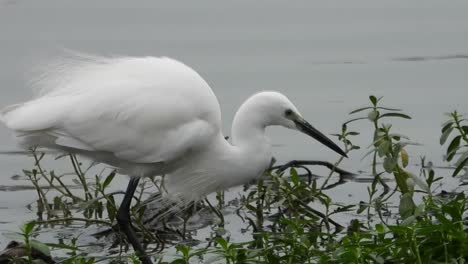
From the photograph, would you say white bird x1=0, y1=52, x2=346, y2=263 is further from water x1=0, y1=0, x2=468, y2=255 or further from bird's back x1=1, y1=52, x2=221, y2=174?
water x1=0, y1=0, x2=468, y2=255

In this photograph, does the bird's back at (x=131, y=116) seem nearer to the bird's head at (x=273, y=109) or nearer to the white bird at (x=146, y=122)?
the white bird at (x=146, y=122)

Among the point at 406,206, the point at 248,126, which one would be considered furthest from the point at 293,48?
the point at 406,206

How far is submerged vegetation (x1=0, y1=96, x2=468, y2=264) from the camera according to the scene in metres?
4.39

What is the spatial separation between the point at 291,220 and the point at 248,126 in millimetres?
973

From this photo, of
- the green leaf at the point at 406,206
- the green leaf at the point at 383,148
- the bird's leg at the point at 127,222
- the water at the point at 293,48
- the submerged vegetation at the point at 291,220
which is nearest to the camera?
the submerged vegetation at the point at 291,220

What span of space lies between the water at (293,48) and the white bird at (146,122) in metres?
1.51

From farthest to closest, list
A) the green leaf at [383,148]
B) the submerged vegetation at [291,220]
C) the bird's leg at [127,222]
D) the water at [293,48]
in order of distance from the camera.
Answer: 1. the water at [293,48]
2. the bird's leg at [127,222]
3. the green leaf at [383,148]
4. the submerged vegetation at [291,220]

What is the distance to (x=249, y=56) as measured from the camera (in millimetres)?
9250

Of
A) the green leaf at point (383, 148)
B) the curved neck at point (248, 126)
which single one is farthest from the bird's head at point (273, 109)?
the green leaf at point (383, 148)

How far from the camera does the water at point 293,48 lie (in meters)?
8.09

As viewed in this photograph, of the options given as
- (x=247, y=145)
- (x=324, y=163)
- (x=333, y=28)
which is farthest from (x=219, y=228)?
(x=333, y=28)

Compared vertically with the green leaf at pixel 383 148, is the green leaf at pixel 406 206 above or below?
below

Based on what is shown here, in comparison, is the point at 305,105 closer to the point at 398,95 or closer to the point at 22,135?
the point at 398,95

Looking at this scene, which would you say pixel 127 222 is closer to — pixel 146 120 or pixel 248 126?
pixel 146 120
